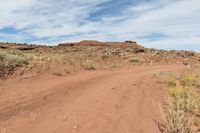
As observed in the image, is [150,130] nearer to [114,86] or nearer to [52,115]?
[52,115]

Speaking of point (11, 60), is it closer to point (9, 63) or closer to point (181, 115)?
point (9, 63)

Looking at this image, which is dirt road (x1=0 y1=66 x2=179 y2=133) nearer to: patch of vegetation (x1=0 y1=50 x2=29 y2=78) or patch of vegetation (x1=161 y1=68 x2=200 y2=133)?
patch of vegetation (x1=161 y1=68 x2=200 y2=133)

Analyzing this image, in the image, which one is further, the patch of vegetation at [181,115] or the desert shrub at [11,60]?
the desert shrub at [11,60]

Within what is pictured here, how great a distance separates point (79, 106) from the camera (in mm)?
11891

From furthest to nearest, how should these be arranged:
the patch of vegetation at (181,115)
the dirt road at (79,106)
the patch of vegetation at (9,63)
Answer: the patch of vegetation at (9,63), the dirt road at (79,106), the patch of vegetation at (181,115)

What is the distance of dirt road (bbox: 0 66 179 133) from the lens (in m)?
9.62

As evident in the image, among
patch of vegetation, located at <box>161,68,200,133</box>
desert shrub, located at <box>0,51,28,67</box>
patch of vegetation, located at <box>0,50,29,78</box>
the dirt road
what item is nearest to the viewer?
patch of vegetation, located at <box>161,68,200,133</box>

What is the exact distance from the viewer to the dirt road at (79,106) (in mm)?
9625

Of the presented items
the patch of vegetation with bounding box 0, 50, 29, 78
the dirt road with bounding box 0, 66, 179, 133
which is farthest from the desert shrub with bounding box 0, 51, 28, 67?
the dirt road with bounding box 0, 66, 179, 133

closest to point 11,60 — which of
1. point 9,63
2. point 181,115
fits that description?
point 9,63

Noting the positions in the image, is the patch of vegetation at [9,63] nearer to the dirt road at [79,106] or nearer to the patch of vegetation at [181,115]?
the dirt road at [79,106]

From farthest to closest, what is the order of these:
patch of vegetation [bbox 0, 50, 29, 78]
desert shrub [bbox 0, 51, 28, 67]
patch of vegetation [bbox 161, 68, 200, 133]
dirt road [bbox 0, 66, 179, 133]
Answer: desert shrub [bbox 0, 51, 28, 67] < patch of vegetation [bbox 0, 50, 29, 78] < dirt road [bbox 0, 66, 179, 133] < patch of vegetation [bbox 161, 68, 200, 133]

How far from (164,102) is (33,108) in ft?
13.8

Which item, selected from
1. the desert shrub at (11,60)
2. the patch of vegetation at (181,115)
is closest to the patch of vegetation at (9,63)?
the desert shrub at (11,60)
